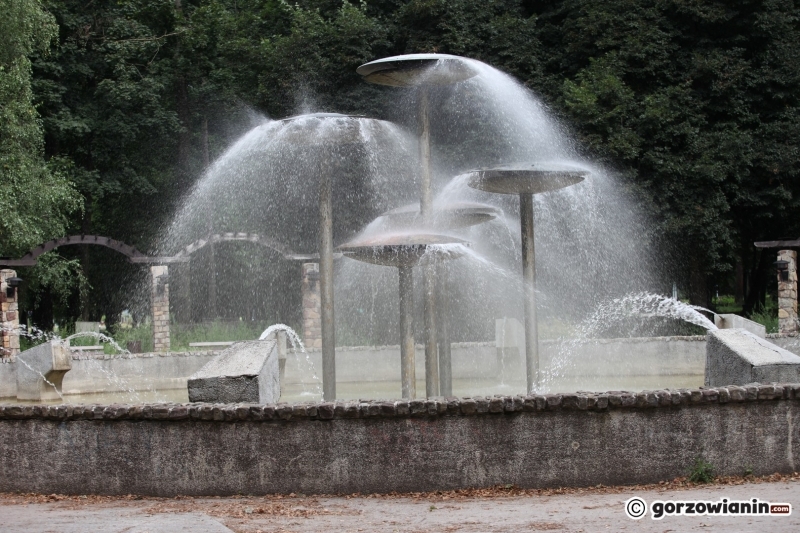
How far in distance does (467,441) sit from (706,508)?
1798mm

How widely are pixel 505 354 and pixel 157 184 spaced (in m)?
16.9

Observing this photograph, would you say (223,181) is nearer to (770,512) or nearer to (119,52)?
(119,52)

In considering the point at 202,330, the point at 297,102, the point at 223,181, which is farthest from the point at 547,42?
the point at 202,330

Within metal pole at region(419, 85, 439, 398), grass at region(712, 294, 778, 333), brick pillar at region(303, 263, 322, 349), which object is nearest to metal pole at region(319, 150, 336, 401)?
metal pole at region(419, 85, 439, 398)

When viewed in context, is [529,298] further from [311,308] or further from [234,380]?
[311,308]

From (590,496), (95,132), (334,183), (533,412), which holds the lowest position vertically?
(590,496)

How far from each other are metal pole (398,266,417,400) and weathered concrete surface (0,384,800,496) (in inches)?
148

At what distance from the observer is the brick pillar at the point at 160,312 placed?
914 inches

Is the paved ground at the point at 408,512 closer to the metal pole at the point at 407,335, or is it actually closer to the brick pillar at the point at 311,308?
the metal pole at the point at 407,335

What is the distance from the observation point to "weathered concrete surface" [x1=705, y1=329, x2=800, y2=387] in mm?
8312

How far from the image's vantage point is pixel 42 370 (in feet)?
52.8

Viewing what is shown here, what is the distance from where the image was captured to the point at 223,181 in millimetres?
32125

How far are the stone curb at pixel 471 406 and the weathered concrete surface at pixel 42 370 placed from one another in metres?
9.25

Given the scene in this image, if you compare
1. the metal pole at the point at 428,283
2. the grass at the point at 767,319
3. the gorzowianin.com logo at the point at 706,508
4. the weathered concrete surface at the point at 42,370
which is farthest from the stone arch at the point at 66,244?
the gorzowianin.com logo at the point at 706,508
